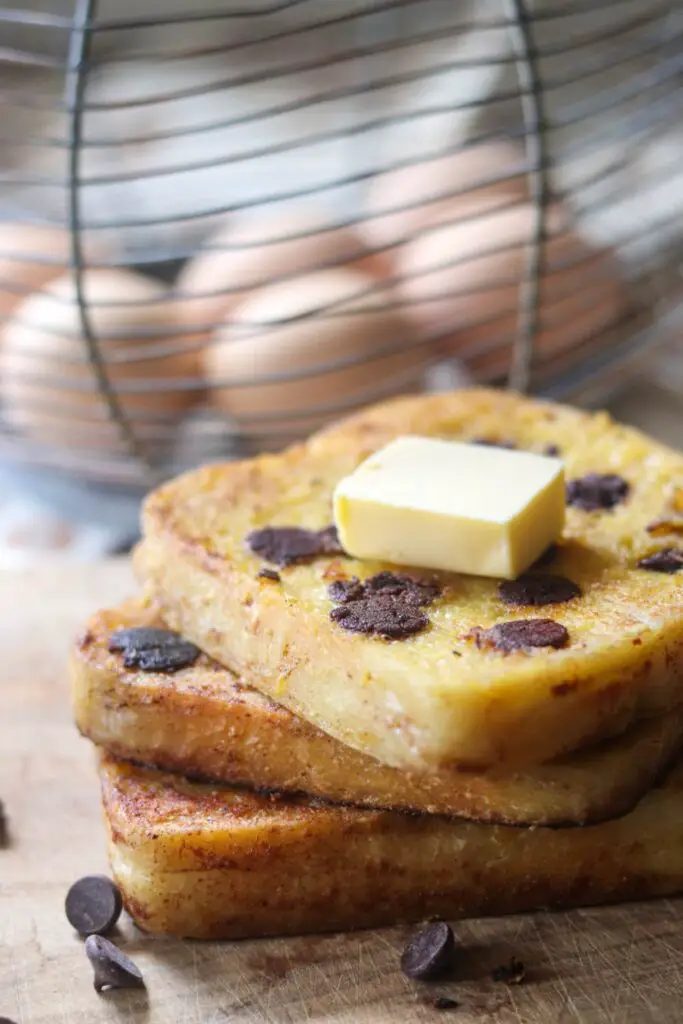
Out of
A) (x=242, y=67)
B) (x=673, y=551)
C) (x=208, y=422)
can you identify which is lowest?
(x=208, y=422)

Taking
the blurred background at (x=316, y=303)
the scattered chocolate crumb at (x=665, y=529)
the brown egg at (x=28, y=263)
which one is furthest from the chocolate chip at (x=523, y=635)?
the brown egg at (x=28, y=263)

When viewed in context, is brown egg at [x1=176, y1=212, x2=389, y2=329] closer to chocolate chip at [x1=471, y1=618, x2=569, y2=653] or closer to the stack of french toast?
the stack of french toast

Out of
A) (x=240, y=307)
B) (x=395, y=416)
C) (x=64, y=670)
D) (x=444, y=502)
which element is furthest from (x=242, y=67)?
(x=444, y=502)

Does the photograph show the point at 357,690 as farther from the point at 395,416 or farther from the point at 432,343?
the point at 432,343

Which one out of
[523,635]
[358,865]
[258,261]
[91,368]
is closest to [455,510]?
[523,635]

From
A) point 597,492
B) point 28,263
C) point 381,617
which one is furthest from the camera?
point 28,263

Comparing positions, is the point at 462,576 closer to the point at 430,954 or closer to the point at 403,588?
the point at 403,588
